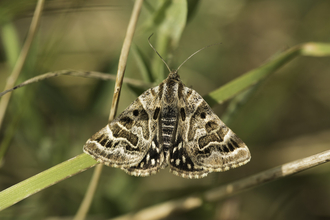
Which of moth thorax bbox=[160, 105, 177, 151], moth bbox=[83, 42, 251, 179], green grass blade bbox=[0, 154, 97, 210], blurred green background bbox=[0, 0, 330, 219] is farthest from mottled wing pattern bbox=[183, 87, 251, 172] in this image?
green grass blade bbox=[0, 154, 97, 210]

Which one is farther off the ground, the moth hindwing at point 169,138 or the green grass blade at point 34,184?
the moth hindwing at point 169,138

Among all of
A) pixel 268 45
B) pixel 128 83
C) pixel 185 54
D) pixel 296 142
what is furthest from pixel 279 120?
pixel 128 83

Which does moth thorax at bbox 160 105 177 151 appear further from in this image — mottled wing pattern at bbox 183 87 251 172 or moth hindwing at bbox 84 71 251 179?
mottled wing pattern at bbox 183 87 251 172

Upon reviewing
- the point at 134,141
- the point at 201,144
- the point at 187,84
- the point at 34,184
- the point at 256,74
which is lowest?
the point at 34,184

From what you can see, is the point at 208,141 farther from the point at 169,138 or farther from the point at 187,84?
the point at 187,84

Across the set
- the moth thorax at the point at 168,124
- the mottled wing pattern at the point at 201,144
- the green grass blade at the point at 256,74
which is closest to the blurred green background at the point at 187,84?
the green grass blade at the point at 256,74

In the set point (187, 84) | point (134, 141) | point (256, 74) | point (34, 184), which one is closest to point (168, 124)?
point (134, 141)

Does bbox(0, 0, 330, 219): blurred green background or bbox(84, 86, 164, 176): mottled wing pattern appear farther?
bbox(0, 0, 330, 219): blurred green background

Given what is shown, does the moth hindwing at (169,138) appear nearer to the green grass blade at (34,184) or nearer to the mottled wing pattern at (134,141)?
the mottled wing pattern at (134,141)
